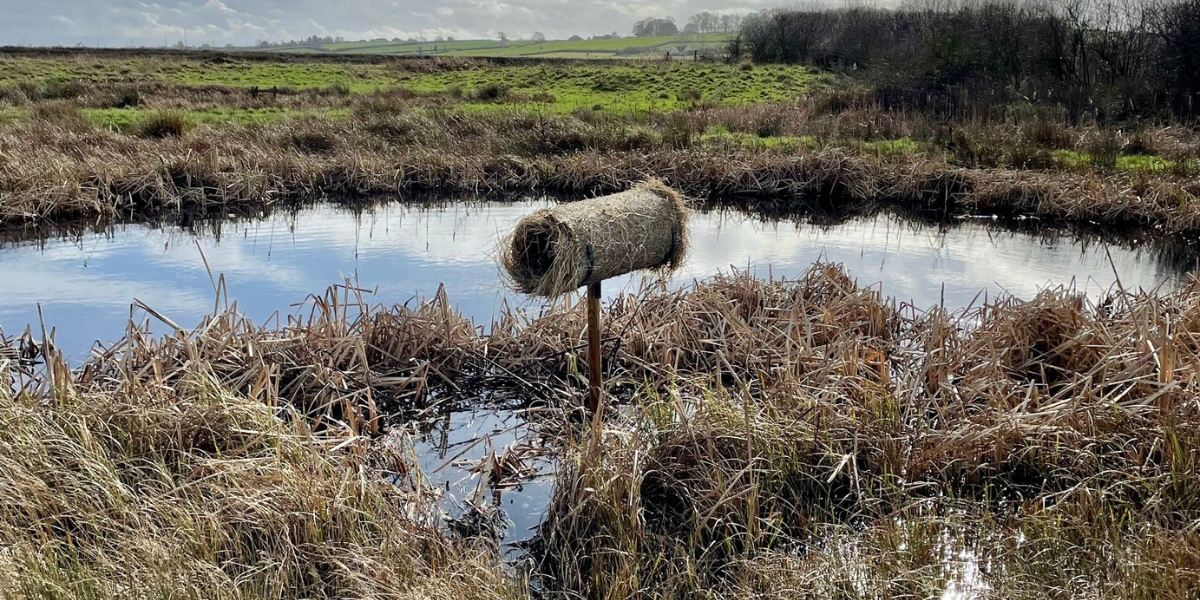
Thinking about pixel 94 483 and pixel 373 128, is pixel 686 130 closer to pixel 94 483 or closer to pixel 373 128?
pixel 373 128

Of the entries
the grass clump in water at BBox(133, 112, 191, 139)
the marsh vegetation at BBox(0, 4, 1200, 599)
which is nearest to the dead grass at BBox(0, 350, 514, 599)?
the marsh vegetation at BBox(0, 4, 1200, 599)

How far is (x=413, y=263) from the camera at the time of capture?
10297 millimetres

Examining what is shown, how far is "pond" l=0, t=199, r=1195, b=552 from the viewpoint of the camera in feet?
26.4

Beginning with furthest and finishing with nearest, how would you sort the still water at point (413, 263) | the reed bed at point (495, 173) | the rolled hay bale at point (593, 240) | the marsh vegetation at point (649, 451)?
the reed bed at point (495, 173), the still water at point (413, 263), the rolled hay bale at point (593, 240), the marsh vegetation at point (649, 451)

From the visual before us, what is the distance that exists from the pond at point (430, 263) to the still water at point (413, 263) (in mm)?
25

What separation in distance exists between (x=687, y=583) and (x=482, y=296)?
5285mm

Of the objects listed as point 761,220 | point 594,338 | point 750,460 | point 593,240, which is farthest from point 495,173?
point 750,460

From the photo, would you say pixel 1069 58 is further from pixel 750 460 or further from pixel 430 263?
pixel 750 460

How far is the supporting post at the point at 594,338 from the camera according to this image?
494 cm

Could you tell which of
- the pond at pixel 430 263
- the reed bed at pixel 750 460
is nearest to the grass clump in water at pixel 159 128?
the pond at pixel 430 263

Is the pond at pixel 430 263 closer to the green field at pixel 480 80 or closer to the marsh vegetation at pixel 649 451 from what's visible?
the marsh vegetation at pixel 649 451

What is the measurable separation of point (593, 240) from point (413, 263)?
6.20 metres

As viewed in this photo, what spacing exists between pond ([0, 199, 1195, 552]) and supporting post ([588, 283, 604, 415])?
0.56 metres

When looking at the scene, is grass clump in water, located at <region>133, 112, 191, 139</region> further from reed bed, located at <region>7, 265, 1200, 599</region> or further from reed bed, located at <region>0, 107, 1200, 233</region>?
reed bed, located at <region>7, 265, 1200, 599</region>
